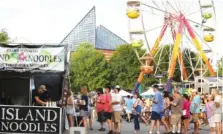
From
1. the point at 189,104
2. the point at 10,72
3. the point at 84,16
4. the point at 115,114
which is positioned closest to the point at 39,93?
the point at 10,72

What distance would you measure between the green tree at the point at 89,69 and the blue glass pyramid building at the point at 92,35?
58393 mm

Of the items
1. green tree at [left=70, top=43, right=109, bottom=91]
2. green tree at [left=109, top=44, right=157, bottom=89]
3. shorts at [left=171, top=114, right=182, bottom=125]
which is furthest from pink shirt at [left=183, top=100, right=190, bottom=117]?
green tree at [left=70, top=43, right=109, bottom=91]

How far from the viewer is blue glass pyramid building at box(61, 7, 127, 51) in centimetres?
15412

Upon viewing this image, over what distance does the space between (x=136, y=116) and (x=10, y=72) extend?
5220 mm

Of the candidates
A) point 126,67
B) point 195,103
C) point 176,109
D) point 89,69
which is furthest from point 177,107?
point 89,69

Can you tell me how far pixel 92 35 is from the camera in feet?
507

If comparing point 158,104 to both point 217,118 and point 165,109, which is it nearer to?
point 165,109

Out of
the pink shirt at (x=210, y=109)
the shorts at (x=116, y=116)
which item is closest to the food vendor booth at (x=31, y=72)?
the shorts at (x=116, y=116)

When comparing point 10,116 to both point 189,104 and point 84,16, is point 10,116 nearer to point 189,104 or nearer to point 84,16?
point 189,104

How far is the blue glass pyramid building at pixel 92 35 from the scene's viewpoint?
506 feet

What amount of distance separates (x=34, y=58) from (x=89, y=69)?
72680 millimetres

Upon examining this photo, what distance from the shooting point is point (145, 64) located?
39.8m

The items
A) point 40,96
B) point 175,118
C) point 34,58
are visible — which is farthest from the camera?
point 175,118

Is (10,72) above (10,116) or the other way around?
above
